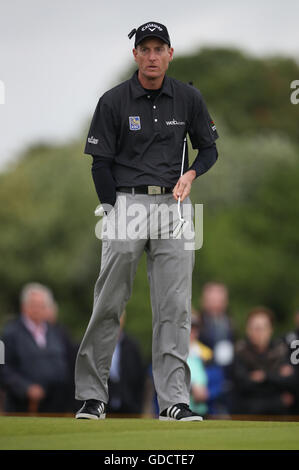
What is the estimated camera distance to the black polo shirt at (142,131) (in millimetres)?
8211

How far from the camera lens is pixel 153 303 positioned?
8461 mm

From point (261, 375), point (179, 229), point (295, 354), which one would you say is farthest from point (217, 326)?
point (179, 229)

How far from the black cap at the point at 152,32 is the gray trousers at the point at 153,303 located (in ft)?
3.85

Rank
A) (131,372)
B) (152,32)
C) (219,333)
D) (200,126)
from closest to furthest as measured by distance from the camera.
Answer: (152,32) → (200,126) → (131,372) → (219,333)

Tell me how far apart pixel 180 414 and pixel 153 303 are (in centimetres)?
88

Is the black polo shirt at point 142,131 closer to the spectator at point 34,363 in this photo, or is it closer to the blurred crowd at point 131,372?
the blurred crowd at point 131,372

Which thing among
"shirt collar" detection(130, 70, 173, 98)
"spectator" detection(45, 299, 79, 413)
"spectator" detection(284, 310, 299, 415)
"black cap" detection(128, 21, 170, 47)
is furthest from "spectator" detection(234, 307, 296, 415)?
"black cap" detection(128, 21, 170, 47)

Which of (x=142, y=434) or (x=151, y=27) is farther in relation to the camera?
(x=151, y=27)

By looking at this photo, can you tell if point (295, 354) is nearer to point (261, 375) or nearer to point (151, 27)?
point (261, 375)

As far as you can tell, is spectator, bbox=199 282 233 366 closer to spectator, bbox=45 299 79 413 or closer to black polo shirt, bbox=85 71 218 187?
spectator, bbox=45 299 79 413

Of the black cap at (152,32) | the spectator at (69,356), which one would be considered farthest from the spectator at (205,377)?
the black cap at (152,32)

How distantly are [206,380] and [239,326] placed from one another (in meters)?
31.9

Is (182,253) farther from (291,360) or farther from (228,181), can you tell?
(228,181)
